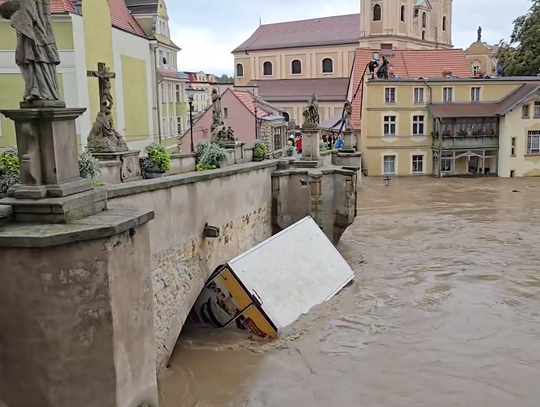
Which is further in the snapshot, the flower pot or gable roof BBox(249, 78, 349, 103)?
gable roof BBox(249, 78, 349, 103)

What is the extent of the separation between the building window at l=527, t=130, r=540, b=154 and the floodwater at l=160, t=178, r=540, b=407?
72.1ft

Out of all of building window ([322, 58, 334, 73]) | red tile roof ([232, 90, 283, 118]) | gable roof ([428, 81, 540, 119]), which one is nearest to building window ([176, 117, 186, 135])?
red tile roof ([232, 90, 283, 118])

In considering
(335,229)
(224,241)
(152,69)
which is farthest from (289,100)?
(224,241)

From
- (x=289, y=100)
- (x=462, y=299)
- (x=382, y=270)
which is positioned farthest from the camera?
(x=289, y=100)

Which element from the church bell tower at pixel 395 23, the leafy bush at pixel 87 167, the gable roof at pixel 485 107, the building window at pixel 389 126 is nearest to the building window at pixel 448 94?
the gable roof at pixel 485 107

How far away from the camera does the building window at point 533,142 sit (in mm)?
40281

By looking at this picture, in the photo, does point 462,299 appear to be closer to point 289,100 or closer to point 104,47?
point 104,47

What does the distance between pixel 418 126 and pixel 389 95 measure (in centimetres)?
302

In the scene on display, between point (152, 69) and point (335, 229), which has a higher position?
point (152, 69)

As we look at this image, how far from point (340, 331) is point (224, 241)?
318cm

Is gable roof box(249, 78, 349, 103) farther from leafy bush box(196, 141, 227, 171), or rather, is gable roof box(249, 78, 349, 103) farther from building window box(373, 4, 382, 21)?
leafy bush box(196, 141, 227, 171)

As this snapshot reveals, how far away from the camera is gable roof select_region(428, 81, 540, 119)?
129 ft

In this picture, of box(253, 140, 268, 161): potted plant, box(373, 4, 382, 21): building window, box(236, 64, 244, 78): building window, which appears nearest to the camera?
box(253, 140, 268, 161): potted plant

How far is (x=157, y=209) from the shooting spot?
947 centimetres
